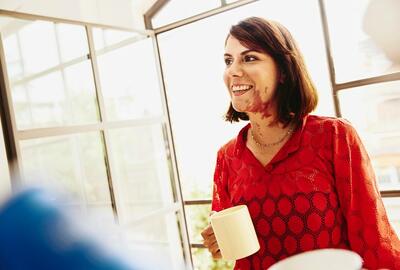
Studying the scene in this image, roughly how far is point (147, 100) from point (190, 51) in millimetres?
538

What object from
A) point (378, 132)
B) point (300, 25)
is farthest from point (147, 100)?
point (378, 132)

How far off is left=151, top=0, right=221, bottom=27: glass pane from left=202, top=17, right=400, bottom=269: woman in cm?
137

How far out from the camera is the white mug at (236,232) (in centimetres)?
101

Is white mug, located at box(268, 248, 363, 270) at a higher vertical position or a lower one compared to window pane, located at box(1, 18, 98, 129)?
lower

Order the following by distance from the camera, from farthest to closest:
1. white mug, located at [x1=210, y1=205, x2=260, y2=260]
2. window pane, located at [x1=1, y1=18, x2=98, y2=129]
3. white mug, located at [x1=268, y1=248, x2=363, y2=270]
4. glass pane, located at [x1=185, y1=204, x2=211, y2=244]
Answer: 1. glass pane, located at [x1=185, y1=204, x2=211, y2=244]
2. window pane, located at [x1=1, y1=18, x2=98, y2=129]
3. white mug, located at [x1=210, y1=205, x2=260, y2=260]
4. white mug, located at [x1=268, y1=248, x2=363, y2=270]

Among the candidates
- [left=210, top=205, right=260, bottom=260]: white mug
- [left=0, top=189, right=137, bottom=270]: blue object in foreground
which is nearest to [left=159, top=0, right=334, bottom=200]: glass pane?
[left=210, top=205, right=260, bottom=260]: white mug

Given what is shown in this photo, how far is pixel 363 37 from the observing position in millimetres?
2102

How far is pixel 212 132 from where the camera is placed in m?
3.03

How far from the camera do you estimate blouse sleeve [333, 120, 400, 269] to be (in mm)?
1064

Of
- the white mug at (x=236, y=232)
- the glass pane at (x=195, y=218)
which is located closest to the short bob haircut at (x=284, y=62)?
the white mug at (x=236, y=232)

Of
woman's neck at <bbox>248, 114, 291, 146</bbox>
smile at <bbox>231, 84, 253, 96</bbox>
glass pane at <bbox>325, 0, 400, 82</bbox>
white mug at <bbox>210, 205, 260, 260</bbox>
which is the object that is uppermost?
glass pane at <bbox>325, 0, 400, 82</bbox>

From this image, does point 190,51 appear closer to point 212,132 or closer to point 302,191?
point 212,132

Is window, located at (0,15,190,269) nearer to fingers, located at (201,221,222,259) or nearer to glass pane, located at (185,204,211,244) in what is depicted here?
glass pane, located at (185,204,211,244)

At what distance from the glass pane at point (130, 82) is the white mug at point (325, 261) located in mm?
1979
